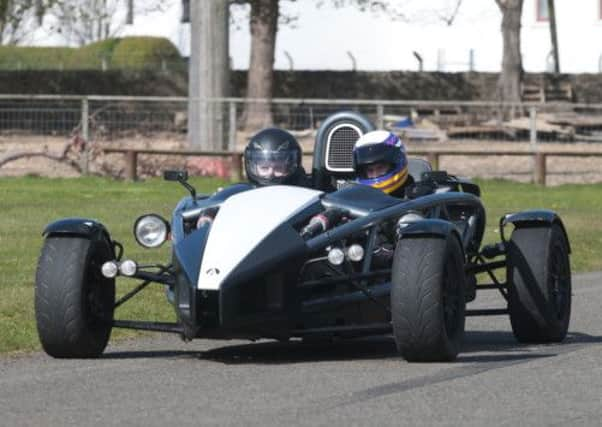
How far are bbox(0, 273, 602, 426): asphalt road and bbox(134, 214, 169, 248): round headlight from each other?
67cm

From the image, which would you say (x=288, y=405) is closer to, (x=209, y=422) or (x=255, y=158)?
(x=209, y=422)

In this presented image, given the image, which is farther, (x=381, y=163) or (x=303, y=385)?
(x=381, y=163)

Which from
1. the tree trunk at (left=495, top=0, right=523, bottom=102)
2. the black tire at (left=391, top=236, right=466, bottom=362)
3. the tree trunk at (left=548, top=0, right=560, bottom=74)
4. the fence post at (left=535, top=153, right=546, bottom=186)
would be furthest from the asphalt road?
the tree trunk at (left=548, top=0, right=560, bottom=74)

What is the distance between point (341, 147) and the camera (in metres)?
12.9

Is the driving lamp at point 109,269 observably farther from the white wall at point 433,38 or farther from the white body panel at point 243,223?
the white wall at point 433,38

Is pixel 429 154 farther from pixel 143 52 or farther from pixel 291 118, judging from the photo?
pixel 143 52

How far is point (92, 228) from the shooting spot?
10.9 metres

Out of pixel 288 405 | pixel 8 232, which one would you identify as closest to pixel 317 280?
pixel 288 405

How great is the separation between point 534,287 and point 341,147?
193 cm

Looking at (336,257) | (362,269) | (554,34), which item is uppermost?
(554,34)

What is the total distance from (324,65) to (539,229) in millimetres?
52979

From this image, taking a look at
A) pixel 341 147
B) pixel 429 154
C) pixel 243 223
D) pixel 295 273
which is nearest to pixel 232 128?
pixel 429 154

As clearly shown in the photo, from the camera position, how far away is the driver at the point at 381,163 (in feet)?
39.7

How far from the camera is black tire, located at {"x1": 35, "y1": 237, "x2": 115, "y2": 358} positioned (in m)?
10.5
